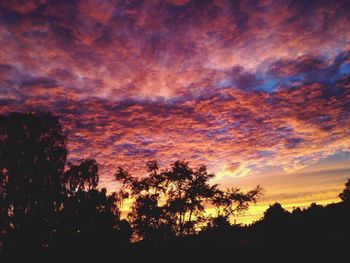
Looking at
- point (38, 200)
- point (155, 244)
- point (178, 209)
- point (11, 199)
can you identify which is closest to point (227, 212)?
point (178, 209)

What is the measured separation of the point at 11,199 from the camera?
88.1 ft

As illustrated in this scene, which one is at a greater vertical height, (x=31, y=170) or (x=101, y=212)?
(x=31, y=170)

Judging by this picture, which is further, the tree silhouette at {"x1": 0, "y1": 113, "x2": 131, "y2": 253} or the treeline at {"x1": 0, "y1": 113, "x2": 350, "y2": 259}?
the tree silhouette at {"x1": 0, "y1": 113, "x2": 131, "y2": 253}

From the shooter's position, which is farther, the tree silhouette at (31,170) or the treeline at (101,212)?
the tree silhouette at (31,170)

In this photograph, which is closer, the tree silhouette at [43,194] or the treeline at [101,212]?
the treeline at [101,212]

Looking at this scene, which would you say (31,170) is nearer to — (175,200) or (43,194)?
(43,194)

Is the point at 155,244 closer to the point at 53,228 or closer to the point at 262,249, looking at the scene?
the point at 262,249

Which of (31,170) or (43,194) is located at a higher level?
(31,170)

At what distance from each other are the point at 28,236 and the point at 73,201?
4946mm

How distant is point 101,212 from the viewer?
30531 millimetres

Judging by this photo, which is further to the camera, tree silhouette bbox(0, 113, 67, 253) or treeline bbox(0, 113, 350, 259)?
tree silhouette bbox(0, 113, 67, 253)

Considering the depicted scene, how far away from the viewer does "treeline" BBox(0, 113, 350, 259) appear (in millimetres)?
22484

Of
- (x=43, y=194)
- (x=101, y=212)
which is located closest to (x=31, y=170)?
(x=43, y=194)

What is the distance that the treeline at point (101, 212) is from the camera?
22.5m
